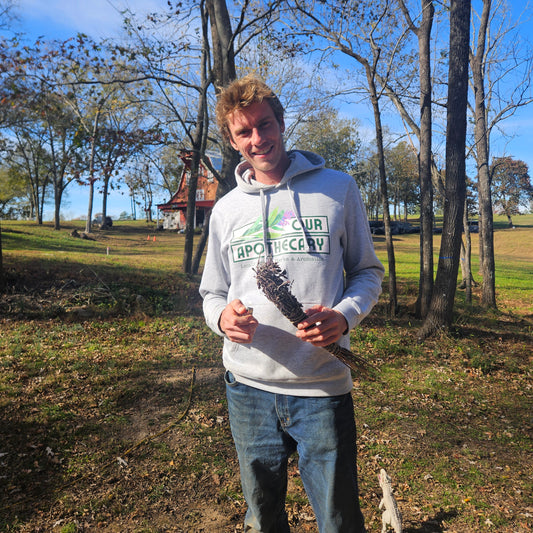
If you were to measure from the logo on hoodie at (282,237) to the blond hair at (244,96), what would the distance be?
531mm

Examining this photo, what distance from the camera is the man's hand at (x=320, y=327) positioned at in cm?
162

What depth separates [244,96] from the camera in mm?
1923

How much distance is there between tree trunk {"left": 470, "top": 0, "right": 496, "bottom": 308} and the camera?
1181 cm

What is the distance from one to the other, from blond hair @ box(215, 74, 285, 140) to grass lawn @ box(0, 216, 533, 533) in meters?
1.48

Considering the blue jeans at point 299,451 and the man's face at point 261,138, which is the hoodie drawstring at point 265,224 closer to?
the man's face at point 261,138

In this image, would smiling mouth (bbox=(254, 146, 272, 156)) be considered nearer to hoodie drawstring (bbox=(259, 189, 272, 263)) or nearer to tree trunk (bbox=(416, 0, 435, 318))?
hoodie drawstring (bbox=(259, 189, 272, 263))

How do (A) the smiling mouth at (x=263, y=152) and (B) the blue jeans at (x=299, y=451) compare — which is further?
(A) the smiling mouth at (x=263, y=152)

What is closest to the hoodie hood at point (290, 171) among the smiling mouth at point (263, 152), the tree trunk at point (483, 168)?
the smiling mouth at point (263, 152)

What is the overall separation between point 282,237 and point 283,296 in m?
0.32

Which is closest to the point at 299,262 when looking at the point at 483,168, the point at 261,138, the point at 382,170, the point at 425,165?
the point at 261,138

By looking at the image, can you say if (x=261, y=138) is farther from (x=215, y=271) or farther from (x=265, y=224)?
(x=215, y=271)

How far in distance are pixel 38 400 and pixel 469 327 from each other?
8161mm

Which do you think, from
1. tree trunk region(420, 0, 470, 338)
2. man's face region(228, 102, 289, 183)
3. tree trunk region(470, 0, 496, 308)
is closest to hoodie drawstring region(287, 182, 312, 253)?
man's face region(228, 102, 289, 183)

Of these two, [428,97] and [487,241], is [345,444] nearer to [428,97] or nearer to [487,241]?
[428,97]
